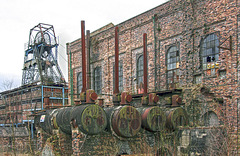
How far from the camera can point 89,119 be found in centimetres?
1161

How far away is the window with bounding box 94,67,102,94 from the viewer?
22375 mm

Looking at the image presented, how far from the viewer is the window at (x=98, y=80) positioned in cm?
2238

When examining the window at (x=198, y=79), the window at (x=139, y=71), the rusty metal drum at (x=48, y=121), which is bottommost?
the rusty metal drum at (x=48, y=121)

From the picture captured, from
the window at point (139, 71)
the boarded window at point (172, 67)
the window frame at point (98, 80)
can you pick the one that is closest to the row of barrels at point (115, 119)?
the boarded window at point (172, 67)

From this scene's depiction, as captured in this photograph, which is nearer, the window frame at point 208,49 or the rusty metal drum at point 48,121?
the window frame at point 208,49

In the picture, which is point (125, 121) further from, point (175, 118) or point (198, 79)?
point (198, 79)

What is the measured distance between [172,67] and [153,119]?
4.28 metres

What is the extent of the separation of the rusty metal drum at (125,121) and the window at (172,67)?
4.28 meters

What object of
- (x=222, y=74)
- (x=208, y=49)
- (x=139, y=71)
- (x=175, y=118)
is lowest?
(x=175, y=118)

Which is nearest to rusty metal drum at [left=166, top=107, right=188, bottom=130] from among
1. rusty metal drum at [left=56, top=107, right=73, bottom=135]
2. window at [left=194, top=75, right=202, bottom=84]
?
window at [left=194, top=75, right=202, bottom=84]

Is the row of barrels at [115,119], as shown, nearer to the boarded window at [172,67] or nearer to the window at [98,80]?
the boarded window at [172,67]

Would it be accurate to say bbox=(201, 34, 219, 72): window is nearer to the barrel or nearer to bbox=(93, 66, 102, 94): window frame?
the barrel

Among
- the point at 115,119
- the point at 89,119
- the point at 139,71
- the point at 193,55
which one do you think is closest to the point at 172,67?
the point at 193,55

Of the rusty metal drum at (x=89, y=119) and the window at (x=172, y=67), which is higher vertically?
the window at (x=172, y=67)
